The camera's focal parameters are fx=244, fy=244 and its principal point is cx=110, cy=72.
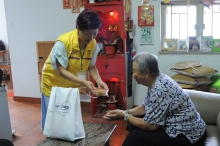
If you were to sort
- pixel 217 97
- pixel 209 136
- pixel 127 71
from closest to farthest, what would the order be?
pixel 209 136 < pixel 217 97 < pixel 127 71

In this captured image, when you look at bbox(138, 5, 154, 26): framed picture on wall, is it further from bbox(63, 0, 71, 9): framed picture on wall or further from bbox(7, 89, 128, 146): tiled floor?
bbox(7, 89, 128, 146): tiled floor

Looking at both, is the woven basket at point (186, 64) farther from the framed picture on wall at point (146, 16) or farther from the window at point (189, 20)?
the framed picture on wall at point (146, 16)

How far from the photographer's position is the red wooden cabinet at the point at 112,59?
11.0ft

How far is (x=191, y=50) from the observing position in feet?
11.6

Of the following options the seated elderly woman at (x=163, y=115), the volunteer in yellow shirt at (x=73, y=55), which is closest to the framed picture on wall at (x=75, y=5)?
the volunteer in yellow shirt at (x=73, y=55)

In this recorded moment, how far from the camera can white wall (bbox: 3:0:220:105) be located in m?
3.59

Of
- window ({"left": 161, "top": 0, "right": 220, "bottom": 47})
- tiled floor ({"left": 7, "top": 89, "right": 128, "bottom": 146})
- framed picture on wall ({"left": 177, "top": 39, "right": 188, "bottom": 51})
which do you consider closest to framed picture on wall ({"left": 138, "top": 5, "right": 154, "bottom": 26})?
window ({"left": 161, "top": 0, "right": 220, "bottom": 47})

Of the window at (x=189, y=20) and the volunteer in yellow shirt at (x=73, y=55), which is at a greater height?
the window at (x=189, y=20)

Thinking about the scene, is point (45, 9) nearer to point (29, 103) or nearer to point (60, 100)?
point (29, 103)

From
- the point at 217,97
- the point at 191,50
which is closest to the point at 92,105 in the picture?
the point at 191,50

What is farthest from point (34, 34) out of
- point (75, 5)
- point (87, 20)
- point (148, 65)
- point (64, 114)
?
point (148, 65)

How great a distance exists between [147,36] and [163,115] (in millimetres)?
2110

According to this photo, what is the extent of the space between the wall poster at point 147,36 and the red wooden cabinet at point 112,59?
0.36m

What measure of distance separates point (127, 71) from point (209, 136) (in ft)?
5.65
